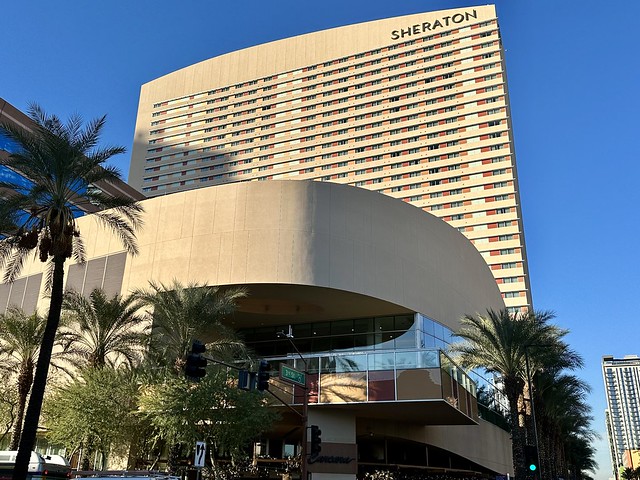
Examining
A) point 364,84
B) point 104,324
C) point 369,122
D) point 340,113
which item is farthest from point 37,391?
point 364,84

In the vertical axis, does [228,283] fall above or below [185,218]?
below

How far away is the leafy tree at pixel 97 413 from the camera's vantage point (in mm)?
29172

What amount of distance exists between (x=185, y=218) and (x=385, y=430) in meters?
18.7

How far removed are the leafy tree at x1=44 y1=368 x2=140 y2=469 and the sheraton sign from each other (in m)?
83.6

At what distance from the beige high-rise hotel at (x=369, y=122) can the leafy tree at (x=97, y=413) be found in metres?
60.3

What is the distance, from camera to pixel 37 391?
Answer: 20.4 m

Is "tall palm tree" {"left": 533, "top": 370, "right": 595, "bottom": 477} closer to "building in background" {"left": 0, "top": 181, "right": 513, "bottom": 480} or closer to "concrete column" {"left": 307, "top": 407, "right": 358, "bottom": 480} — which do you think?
"building in background" {"left": 0, "top": 181, "right": 513, "bottom": 480}

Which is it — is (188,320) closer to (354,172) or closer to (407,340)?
(407,340)

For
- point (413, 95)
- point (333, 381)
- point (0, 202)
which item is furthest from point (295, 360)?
point (413, 95)

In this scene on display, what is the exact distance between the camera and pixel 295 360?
3303 centimetres

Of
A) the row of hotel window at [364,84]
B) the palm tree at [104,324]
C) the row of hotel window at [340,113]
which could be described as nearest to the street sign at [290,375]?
the palm tree at [104,324]

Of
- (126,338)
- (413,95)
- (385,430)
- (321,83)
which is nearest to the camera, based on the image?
(126,338)

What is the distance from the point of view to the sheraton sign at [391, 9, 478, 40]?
95.7 meters

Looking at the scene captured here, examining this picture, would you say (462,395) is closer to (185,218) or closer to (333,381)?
(333,381)
